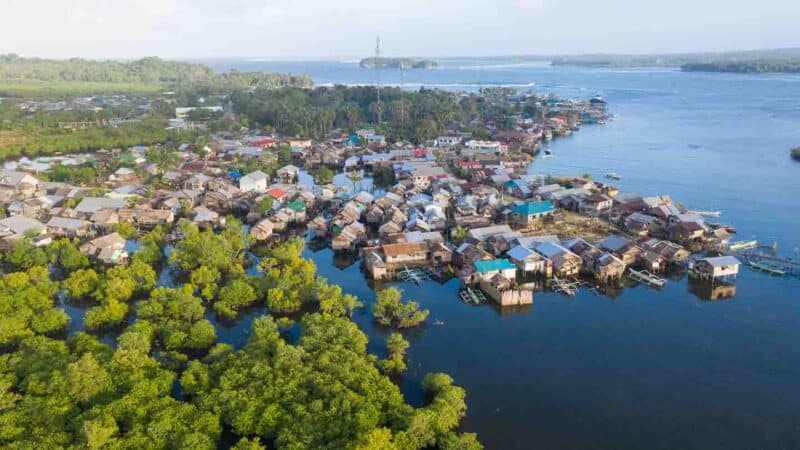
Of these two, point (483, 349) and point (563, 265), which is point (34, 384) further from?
point (563, 265)

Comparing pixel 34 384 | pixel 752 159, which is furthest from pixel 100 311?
pixel 752 159

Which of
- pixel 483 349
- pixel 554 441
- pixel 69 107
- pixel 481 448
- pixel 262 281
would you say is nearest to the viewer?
pixel 481 448

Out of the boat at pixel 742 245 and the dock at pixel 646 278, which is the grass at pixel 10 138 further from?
the boat at pixel 742 245

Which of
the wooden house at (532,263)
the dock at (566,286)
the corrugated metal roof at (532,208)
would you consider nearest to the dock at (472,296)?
the wooden house at (532,263)

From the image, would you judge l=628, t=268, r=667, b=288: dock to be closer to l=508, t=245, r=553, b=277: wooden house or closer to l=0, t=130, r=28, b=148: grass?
l=508, t=245, r=553, b=277: wooden house

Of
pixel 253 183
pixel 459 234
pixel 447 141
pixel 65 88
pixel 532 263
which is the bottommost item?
pixel 532 263

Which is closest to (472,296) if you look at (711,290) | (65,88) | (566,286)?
(566,286)

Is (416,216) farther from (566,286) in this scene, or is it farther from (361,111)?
(361,111)
